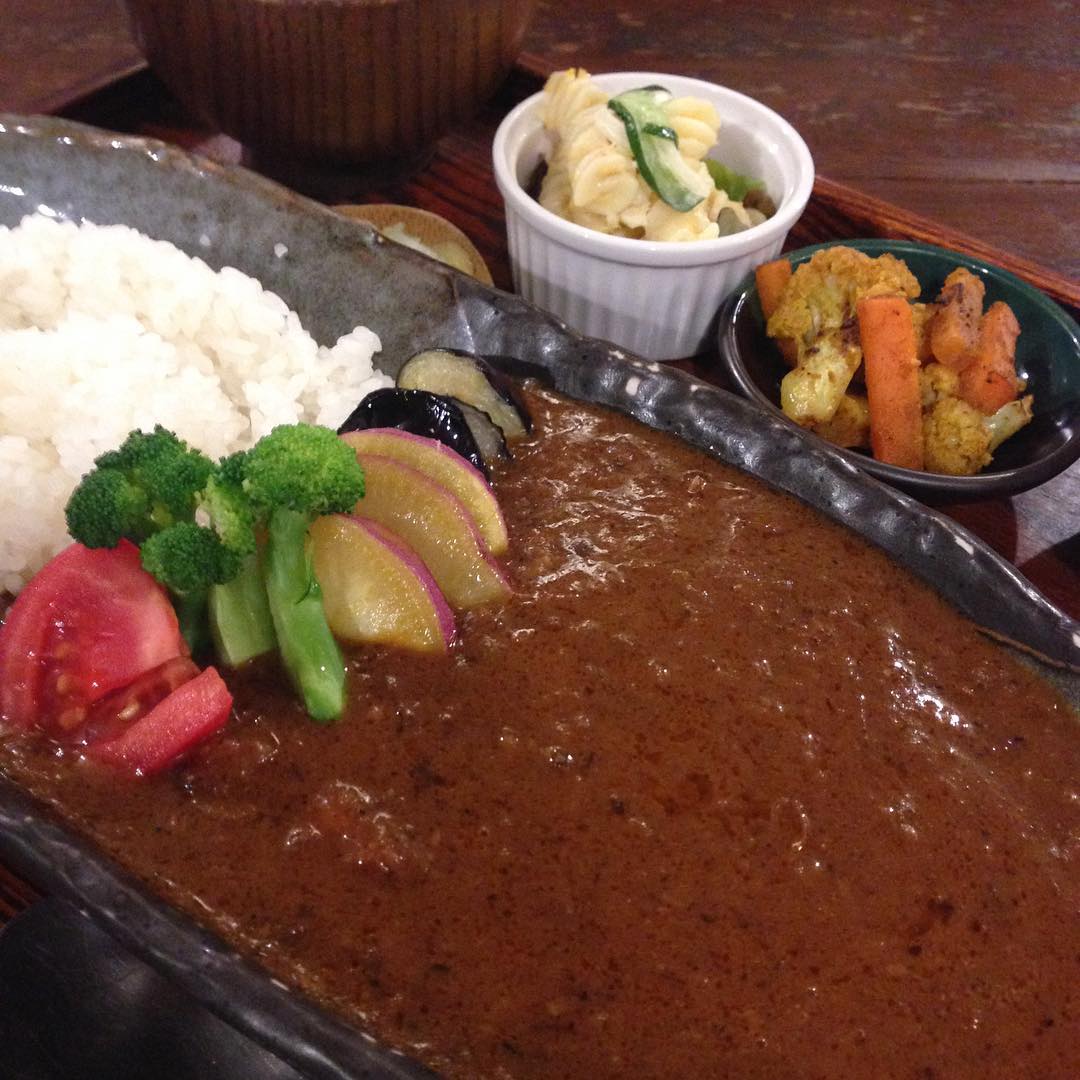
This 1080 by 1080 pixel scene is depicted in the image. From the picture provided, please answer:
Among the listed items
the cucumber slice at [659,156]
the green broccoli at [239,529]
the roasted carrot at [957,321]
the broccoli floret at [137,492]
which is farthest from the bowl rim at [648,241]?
the broccoli floret at [137,492]

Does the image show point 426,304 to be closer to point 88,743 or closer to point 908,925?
point 88,743

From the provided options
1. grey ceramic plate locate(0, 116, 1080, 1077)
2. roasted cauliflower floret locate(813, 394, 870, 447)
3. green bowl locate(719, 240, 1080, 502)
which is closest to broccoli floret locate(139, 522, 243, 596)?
grey ceramic plate locate(0, 116, 1080, 1077)

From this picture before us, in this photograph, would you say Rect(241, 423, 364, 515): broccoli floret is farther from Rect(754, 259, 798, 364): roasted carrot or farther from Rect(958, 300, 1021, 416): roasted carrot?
Rect(958, 300, 1021, 416): roasted carrot

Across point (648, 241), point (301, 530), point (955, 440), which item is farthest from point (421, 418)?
point (955, 440)

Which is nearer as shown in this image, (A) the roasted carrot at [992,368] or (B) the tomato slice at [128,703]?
(B) the tomato slice at [128,703]

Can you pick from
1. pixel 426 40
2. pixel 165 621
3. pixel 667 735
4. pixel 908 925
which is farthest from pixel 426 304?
pixel 908 925

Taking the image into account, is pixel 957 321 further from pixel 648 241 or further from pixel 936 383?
pixel 648 241

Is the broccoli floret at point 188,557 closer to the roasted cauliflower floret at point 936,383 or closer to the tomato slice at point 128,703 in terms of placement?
the tomato slice at point 128,703
